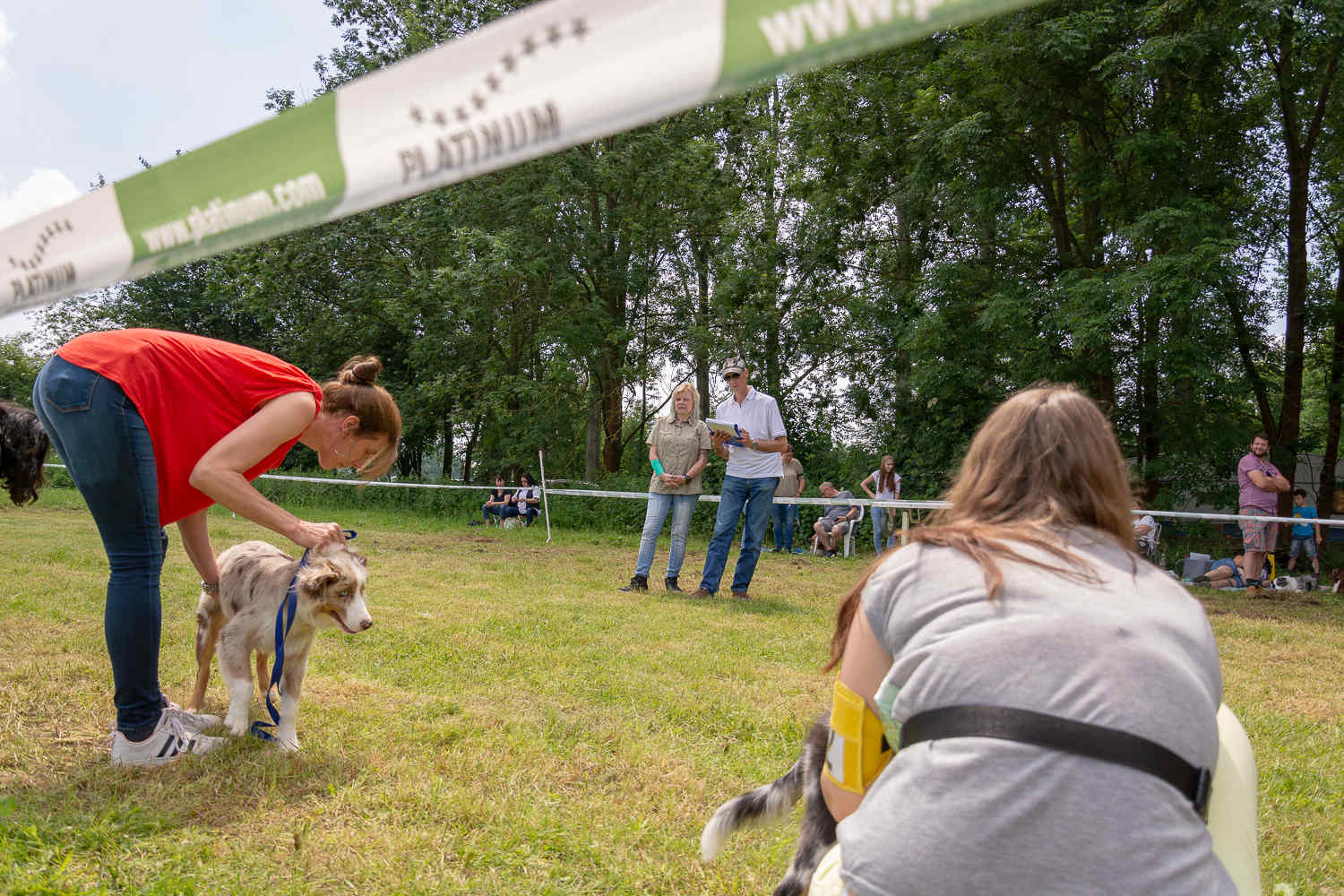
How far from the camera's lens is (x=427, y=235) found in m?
21.6

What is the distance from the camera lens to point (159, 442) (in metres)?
2.89

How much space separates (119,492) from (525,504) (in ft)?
49.3

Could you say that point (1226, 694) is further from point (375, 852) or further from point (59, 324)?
point (59, 324)

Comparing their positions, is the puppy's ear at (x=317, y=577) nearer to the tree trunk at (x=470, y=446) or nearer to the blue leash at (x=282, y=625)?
the blue leash at (x=282, y=625)

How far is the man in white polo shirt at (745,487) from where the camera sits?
777 centimetres

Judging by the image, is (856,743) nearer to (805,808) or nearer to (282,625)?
(805,808)

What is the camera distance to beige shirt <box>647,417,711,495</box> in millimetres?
8086

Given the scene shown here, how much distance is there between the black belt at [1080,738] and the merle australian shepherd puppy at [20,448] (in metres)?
4.88

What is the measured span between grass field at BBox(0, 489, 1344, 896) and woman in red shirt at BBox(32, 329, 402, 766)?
348 millimetres

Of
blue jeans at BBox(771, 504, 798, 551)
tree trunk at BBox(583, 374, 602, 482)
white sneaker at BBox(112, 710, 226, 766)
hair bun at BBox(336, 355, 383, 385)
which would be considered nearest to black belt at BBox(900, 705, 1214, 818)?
hair bun at BBox(336, 355, 383, 385)

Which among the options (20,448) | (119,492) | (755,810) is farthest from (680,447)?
(755,810)

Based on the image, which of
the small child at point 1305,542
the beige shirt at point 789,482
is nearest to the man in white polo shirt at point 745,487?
the beige shirt at point 789,482

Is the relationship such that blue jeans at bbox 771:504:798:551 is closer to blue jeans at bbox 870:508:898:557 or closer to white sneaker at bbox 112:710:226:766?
blue jeans at bbox 870:508:898:557

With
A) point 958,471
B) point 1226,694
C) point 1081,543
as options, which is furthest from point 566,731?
point 1226,694
